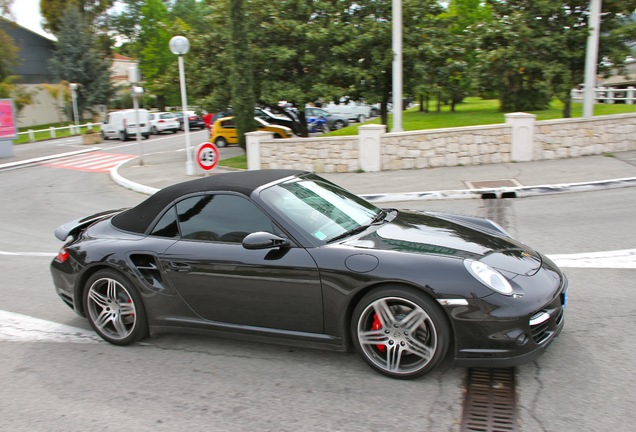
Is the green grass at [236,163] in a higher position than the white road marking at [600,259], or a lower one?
higher

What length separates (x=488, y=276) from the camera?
3777mm

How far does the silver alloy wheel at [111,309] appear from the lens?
4.79m

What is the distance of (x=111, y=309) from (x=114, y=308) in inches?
1.3

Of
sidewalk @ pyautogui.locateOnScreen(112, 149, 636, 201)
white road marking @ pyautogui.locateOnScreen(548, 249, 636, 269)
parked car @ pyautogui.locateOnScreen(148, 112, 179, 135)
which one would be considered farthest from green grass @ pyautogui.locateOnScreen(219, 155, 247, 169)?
parked car @ pyautogui.locateOnScreen(148, 112, 179, 135)

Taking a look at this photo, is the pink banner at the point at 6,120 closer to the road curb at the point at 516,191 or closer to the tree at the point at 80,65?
the road curb at the point at 516,191

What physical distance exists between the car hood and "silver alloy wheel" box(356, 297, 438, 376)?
431 millimetres

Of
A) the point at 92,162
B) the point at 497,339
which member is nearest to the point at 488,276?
the point at 497,339

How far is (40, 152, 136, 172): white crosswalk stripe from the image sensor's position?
22798mm

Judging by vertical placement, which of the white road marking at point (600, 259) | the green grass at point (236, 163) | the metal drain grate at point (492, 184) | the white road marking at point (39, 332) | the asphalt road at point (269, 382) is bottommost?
the white road marking at point (39, 332)

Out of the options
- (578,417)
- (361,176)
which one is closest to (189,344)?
(578,417)

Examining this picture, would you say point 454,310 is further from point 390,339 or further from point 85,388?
point 85,388

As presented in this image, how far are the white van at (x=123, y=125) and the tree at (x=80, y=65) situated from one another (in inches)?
671

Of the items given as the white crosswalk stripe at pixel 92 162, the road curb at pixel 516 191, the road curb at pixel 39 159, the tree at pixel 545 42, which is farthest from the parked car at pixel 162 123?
the road curb at pixel 516 191

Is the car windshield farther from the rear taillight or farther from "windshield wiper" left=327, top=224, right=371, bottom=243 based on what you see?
the rear taillight
